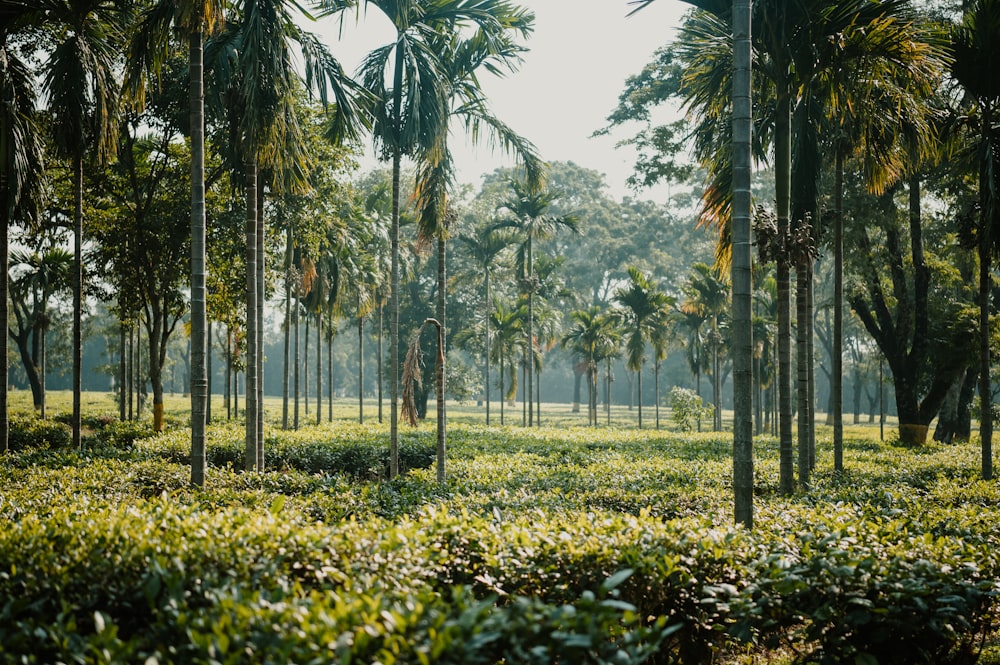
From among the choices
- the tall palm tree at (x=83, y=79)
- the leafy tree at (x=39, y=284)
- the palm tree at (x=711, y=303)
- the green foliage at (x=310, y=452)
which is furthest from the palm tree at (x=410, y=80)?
the palm tree at (x=711, y=303)

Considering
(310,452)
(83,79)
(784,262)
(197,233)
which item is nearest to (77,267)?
(83,79)

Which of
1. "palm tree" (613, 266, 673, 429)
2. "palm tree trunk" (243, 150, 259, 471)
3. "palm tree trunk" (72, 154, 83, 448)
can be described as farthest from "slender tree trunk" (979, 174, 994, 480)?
"palm tree" (613, 266, 673, 429)

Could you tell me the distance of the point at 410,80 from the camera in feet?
40.0

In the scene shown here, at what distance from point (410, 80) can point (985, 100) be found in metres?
8.95

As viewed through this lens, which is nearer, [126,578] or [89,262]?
[126,578]

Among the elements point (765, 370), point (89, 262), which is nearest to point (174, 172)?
point (89, 262)

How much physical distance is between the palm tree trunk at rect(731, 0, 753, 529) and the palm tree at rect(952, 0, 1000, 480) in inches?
255

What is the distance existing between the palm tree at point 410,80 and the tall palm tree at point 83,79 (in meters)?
4.18

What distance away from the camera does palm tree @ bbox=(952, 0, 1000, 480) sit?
11.0m

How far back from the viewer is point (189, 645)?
2996mm

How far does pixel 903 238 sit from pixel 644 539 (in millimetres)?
21783

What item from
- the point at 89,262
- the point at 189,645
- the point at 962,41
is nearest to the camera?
the point at 189,645

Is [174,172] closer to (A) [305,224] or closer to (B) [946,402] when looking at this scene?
(A) [305,224]

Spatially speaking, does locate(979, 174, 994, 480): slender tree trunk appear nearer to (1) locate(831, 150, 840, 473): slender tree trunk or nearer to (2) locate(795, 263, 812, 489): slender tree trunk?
(1) locate(831, 150, 840, 473): slender tree trunk
